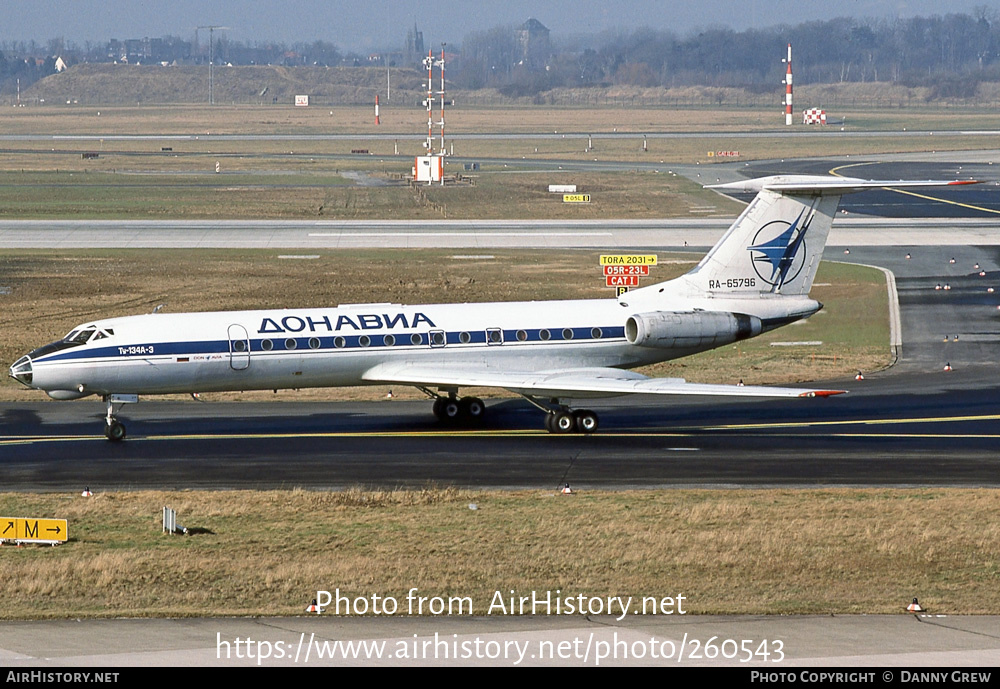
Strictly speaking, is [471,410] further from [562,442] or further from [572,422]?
[562,442]

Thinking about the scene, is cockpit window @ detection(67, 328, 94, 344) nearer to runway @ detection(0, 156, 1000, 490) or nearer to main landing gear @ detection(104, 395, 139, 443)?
main landing gear @ detection(104, 395, 139, 443)

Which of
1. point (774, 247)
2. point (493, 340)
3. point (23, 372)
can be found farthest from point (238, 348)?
point (774, 247)

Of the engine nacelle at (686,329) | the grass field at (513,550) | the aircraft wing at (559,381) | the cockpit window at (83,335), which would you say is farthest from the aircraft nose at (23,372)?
Result: the engine nacelle at (686,329)

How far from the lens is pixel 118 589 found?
2030cm

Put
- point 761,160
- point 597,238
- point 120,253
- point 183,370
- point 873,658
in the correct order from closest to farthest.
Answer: point 873,658
point 183,370
point 120,253
point 597,238
point 761,160

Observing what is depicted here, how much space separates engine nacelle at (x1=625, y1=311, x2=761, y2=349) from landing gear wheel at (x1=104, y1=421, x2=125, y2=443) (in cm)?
1268

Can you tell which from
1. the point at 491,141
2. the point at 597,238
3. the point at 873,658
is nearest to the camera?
the point at 873,658

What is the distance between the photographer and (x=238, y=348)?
1249 inches

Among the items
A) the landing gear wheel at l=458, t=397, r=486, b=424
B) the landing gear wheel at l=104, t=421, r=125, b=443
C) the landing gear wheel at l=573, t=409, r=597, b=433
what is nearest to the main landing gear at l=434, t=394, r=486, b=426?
the landing gear wheel at l=458, t=397, r=486, b=424

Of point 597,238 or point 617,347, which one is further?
point 597,238

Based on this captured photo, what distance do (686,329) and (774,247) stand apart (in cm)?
348

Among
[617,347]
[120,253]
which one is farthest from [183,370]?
[120,253]

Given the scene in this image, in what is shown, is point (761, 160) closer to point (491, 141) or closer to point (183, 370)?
point (491, 141)

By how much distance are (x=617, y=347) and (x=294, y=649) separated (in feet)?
60.2
